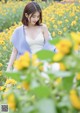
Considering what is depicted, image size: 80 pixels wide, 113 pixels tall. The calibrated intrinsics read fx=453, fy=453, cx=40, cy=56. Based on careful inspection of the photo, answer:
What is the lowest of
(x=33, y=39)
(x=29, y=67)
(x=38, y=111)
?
(x=33, y=39)

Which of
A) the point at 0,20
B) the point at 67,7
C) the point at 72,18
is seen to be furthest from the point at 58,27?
the point at 0,20

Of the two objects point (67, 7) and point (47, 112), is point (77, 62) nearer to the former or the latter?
point (47, 112)

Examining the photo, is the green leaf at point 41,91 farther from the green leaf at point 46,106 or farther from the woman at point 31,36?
the woman at point 31,36

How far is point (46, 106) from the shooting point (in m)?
1.32

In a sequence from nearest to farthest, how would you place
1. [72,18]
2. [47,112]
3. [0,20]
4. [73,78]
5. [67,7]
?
[47,112], [73,78], [72,18], [67,7], [0,20]

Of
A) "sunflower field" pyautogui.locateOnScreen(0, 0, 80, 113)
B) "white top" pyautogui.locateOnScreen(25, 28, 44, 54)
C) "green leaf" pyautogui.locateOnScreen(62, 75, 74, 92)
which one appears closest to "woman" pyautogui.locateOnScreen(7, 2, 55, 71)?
"white top" pyautogui.locateOnScreen(25, 28, 44, 54)

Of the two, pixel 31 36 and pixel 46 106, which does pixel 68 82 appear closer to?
pixel 46 106

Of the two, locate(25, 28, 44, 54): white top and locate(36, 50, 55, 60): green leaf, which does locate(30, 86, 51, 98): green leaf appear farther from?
locate(25, 28, 44, 54): white top

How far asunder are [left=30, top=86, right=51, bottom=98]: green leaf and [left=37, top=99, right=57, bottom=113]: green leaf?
2 cm

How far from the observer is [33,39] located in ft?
16.4

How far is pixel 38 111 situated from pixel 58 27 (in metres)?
7.49

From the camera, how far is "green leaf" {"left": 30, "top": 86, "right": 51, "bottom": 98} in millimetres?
1325

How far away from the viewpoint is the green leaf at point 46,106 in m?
1.30

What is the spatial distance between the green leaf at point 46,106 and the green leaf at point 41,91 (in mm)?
21
